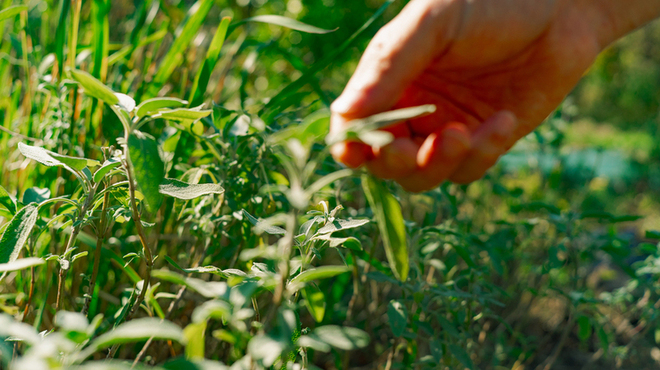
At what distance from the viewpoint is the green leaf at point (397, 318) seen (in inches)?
30.5

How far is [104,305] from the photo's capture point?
1.13m

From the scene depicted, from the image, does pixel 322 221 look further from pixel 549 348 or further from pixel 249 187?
pixel 549 348

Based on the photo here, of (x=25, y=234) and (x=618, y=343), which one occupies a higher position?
(x=25, y=234)

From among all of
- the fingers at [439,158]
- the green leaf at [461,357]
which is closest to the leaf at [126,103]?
the fingers at [439,158]

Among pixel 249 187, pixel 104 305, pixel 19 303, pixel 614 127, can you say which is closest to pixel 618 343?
pixel 249 187

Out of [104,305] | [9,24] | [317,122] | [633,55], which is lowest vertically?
[104,305]

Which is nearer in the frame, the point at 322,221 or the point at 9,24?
the point at 322,221

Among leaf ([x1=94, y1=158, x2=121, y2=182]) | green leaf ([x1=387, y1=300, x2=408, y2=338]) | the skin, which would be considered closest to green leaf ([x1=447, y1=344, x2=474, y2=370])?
green leaf ([x1=387, y1=300, x2=408, y2=338])

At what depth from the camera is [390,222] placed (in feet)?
1.62

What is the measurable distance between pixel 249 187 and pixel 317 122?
52 centimetres

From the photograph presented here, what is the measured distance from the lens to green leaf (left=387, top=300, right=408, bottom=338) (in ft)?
2.54

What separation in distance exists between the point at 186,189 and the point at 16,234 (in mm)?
216

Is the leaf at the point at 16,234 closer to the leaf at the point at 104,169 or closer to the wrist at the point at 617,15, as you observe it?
the leaf at the point at 104,169

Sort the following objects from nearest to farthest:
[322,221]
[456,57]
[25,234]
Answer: [25,234] → [322,221] → [456,57]
